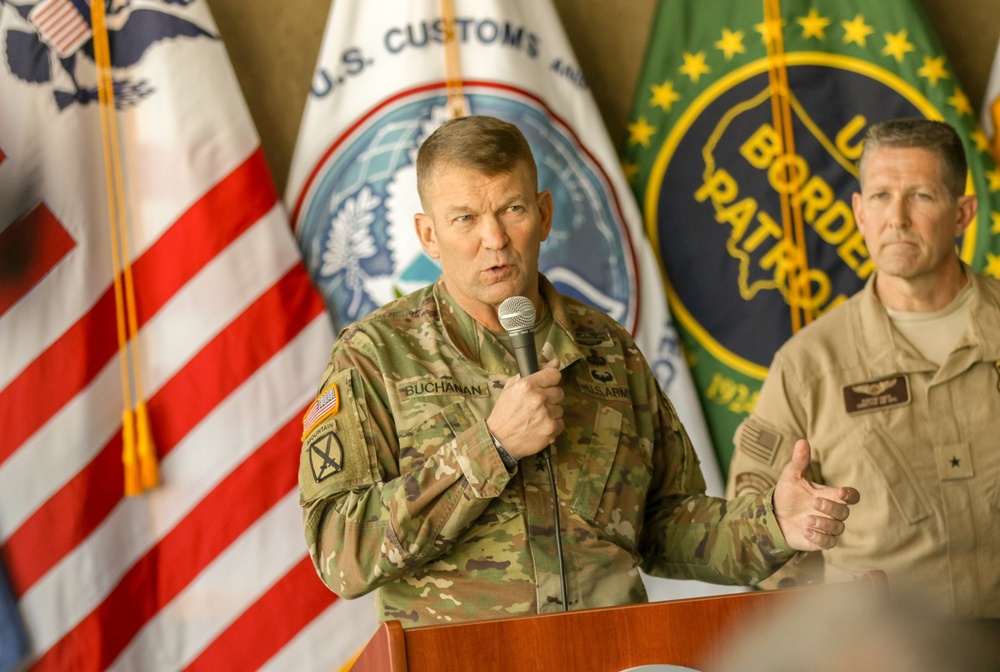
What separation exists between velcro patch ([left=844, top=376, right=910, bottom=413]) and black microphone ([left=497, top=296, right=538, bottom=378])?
4.20ft

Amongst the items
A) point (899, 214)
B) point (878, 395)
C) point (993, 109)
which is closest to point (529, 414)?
point (878, 395)

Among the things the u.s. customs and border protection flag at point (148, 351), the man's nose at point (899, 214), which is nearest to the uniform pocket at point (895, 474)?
the man's nose at point (899, 214)

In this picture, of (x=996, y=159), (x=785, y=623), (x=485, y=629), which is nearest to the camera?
(x=785, y=623)

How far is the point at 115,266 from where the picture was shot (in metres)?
3.12

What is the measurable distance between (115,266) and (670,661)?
2071 mm

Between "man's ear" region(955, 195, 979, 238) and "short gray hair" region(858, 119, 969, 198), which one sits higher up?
"short gray hair" region(858, 119, 969, 198)

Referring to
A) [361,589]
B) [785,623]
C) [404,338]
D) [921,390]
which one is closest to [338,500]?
[361,589]

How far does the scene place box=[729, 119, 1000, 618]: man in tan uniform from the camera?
279cm

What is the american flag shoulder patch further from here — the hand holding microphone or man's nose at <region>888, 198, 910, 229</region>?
man's nose at <region>888, 198, 910, 229</region>

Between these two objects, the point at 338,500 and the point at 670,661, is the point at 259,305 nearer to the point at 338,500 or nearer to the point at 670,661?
the point at 338,500

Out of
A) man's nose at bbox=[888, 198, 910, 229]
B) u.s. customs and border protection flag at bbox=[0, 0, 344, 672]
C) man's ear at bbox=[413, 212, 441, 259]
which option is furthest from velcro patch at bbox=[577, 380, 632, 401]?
u.s. customs and border protection flag at bbox=[0, 0, 344, 672]

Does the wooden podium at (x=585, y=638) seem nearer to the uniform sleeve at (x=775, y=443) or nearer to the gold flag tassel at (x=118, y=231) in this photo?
the uniform sleeve at (x=775, y=443)

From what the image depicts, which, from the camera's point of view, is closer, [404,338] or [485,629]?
[485,629]

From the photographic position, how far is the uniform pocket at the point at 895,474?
2801mm
